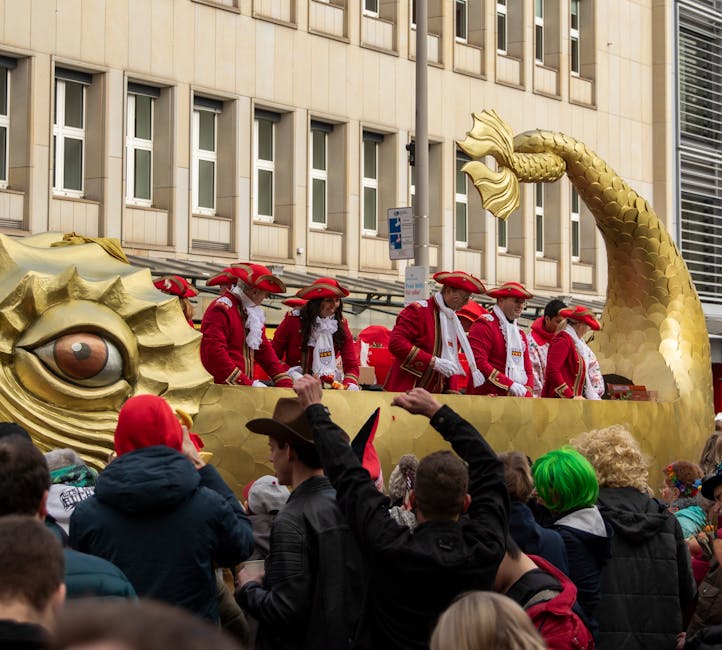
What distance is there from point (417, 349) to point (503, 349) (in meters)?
0.97

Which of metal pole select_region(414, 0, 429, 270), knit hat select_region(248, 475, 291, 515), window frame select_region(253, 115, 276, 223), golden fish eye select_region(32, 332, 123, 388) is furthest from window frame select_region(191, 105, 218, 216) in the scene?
knit hat select_region(248, 475, 291, 515)

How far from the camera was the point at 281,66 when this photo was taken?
72.8 ft

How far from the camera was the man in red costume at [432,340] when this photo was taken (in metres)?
8.88

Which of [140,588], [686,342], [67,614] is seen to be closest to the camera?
[67,614]

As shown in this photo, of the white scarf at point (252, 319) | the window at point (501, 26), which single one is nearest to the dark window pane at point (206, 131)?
the window at point (501, 26)

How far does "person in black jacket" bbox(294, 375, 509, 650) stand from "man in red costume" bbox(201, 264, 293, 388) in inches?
151

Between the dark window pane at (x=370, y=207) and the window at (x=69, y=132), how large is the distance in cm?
597

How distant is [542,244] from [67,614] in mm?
26634

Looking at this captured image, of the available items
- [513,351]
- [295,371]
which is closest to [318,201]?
[513,351]

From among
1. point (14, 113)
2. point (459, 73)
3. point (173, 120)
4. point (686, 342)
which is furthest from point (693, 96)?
point (686, 342)

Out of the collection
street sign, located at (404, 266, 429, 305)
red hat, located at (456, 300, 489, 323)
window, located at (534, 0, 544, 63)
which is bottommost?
red hat, located at (456, 300, 489, 323)

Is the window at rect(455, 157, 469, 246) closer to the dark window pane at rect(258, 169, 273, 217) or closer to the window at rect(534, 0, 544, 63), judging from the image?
the window at rect(534, 0, 544, 63)

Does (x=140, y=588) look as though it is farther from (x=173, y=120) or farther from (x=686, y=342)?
(x=173, y=120)

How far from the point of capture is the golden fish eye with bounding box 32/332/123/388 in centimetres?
617
